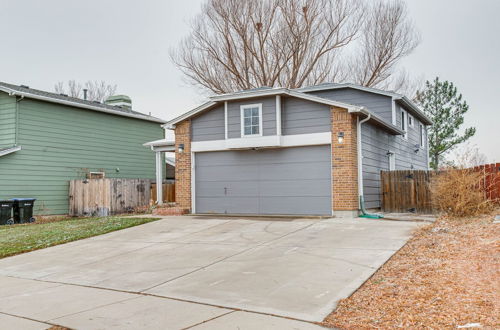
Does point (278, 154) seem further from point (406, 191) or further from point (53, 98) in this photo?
point (53, 98)

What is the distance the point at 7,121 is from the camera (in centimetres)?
1673

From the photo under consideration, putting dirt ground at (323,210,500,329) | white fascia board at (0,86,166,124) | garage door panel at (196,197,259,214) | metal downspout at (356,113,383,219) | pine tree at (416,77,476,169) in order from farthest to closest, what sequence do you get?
pine tree at (416,77,476,169)
white fascia board at (0,86,166,124)
garage door panel at (196,197,259,214)
metal downspout at (356,113,383,219)
dirt ground at (323,210,500,329)

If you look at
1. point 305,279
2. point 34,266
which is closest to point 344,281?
point 305,279

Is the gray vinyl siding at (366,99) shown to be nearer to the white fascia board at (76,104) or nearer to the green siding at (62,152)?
the white fascia board at (76,104)

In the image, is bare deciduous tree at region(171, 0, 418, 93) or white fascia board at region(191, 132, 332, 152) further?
bare deciduous tree at region(171, 0, 418, 93)

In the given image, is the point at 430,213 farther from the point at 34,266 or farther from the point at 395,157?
the point at 34,266

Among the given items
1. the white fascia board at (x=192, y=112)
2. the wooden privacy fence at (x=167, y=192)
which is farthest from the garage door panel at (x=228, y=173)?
the wooden privacy fence at (x=167, y=192)

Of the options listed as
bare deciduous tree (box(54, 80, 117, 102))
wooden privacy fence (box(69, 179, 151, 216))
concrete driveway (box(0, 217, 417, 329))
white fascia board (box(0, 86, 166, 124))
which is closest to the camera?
concrete driveway (box(0, 217, 417, 329))

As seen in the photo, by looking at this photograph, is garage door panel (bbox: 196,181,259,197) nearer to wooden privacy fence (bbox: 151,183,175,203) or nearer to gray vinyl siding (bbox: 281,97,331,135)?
gray vinyl siding (bbox: 281,97,331,135)

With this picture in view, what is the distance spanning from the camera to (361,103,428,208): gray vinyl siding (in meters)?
13.9

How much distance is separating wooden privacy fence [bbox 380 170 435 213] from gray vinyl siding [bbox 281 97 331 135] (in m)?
2.85

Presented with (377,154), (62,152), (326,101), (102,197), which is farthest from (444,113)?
(62,152)

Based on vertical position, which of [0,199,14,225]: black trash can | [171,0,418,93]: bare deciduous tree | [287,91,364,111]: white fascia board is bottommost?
[0,199,14,225]: black trash can

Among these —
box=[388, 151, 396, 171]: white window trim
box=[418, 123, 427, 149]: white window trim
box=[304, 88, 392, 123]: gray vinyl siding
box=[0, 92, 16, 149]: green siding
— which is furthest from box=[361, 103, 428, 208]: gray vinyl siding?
box=[0, 92, 16, 149]: green siding
